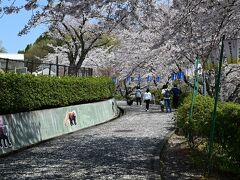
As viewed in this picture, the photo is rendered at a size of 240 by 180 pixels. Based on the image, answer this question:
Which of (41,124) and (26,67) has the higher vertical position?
(26,67)

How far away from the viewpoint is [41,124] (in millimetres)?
14812

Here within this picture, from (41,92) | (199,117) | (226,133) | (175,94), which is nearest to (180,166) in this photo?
(199,117)

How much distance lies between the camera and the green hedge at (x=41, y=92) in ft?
42.0

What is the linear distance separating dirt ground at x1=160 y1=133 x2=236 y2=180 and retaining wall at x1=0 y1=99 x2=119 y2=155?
14.0ft

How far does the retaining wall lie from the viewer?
12219mm

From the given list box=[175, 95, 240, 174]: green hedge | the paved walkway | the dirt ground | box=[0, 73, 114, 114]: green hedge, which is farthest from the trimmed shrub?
box=[0, 73, 114, 114]: green hedge

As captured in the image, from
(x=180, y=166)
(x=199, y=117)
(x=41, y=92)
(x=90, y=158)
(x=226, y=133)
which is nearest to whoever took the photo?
(x=226, y=133)

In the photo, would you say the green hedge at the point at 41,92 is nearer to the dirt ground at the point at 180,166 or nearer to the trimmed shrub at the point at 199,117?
the dirt ground at the point at 180,166

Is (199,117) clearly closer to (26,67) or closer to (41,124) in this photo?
(41,124)

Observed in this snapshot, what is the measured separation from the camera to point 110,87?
28.9 meters

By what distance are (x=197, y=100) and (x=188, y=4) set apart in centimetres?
472

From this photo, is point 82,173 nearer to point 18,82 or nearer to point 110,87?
point 18,82

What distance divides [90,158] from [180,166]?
2315mm

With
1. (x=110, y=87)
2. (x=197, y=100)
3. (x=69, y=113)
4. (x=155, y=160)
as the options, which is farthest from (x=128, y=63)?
(x=155, y=160)
